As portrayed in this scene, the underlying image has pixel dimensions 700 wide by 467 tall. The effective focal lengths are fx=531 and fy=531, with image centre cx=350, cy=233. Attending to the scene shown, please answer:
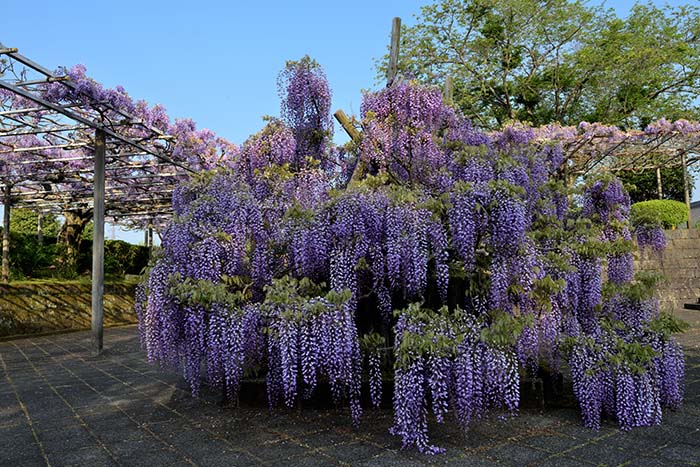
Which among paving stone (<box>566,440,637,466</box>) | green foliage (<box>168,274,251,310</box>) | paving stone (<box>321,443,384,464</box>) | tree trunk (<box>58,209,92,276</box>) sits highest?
tree trunk (<box>58,209,92,276</box>)

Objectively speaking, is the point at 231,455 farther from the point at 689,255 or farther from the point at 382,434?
the point at 689,255

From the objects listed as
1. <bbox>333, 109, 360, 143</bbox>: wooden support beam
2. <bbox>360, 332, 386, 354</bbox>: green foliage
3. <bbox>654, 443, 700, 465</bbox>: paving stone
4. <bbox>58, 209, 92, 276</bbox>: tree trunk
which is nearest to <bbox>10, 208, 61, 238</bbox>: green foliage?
<bbox>58, 209, 92, 276</bbox>: tree trunk

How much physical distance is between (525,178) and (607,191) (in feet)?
6.64

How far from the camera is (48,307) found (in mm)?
12219

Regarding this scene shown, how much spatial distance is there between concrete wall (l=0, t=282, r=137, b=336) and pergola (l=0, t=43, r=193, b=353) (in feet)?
6.56

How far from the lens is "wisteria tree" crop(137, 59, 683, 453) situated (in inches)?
156

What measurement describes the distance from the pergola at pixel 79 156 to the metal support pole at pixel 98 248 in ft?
0.05

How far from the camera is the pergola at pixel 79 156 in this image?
8320mm

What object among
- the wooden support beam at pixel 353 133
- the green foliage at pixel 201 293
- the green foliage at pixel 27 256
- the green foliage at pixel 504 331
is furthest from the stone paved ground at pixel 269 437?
the green foliage at pixel 27 256

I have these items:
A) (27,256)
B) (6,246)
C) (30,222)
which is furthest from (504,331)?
(30,222)

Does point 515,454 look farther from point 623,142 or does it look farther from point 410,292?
point 623,142

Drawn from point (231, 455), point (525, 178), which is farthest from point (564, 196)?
point (231, 455)

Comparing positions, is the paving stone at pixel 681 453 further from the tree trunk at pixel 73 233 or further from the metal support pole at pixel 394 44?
the tree trunk at pixel 73 233

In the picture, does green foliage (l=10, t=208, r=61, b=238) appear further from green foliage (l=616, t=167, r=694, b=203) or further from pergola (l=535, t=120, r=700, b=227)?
green foliage (l=616, t=167, r=694, b=203)
